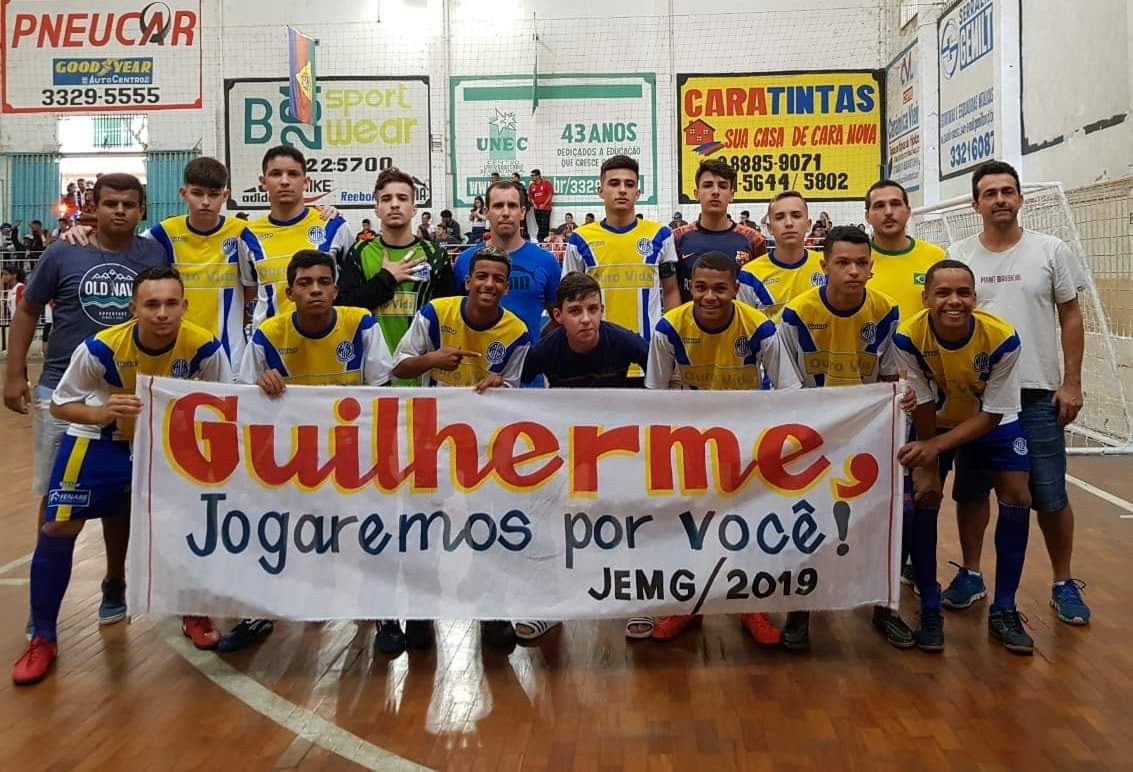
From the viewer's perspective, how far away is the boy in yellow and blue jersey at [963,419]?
3260 millimetres

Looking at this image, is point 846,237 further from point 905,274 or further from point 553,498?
point 553,498

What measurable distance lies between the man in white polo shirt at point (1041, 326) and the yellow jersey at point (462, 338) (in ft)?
6.14

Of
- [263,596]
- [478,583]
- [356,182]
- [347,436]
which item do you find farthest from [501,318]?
[356,182]

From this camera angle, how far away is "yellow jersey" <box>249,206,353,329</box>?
3982mm

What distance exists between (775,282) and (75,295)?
9.38 ft

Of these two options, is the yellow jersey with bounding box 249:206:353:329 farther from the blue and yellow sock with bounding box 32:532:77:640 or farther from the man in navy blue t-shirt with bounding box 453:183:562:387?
the blue and yellow sock with bounding box 32:532:77:640

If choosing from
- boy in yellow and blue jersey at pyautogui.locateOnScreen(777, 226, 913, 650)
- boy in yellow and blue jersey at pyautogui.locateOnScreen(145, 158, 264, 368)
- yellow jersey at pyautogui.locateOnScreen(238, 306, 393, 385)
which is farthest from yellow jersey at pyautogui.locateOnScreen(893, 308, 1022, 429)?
boy in yellow and blue jersey at pyautogui.locateOnScreen(145, 158, 264, 368)

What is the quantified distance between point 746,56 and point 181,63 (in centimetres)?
1014

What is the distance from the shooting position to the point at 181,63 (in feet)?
56.2

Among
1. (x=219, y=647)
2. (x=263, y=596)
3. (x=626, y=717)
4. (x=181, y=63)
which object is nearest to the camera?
(x=626, y=717)

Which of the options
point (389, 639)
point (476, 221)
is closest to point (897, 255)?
point (389, 639)

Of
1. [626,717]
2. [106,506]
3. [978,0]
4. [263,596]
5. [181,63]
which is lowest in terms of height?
[626,717]

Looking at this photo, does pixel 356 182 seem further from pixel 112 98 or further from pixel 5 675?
pixel 5 675

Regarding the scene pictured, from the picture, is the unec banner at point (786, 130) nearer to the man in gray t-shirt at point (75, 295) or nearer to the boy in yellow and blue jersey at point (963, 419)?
the boy in yellow and blue jersey at point (963, 419)
